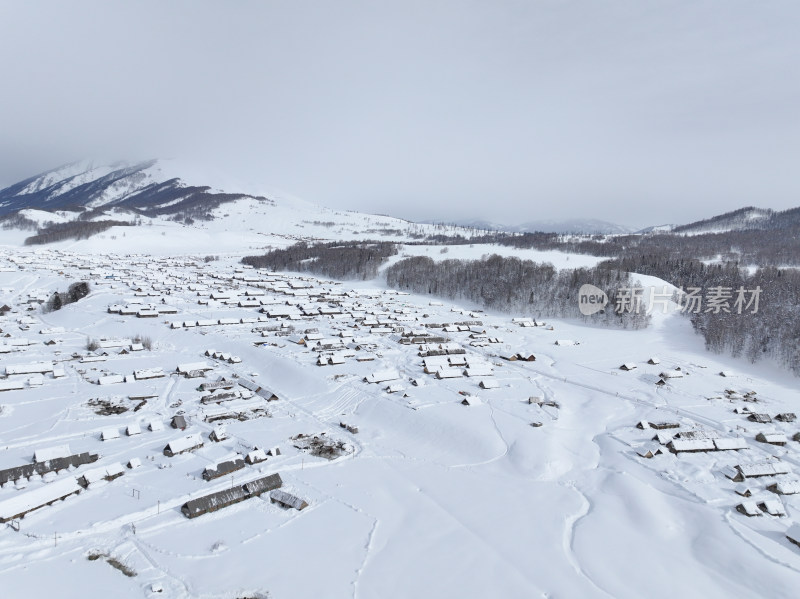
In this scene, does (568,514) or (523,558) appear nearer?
(523,558)

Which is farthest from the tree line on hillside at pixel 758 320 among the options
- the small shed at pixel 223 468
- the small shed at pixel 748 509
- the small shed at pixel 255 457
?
the small shed at pixel 223 468

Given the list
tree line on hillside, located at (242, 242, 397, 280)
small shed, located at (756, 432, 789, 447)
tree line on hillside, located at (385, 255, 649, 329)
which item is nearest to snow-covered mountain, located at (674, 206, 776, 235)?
tree line on hillside, located at (385, 255, 649, 329)

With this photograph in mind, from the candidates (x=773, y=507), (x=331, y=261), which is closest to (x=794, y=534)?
(x=773, y=507)

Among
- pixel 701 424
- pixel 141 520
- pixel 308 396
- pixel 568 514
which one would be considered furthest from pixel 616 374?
pixel 141 520

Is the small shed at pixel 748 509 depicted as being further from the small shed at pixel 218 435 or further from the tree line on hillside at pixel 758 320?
the tree line on hillside at pixel 758 320

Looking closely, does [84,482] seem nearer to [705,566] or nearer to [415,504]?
[415,504]

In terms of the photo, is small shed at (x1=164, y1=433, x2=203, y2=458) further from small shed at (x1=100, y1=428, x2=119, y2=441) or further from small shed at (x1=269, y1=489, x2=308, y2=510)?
small shed at (x1=269, y1=489, x2=308, y2=510)
